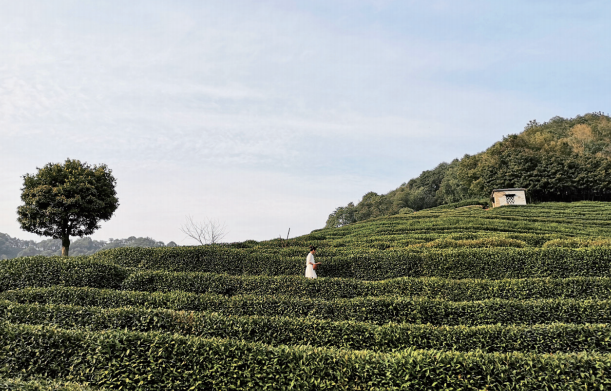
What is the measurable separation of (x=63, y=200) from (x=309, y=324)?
73.3ft

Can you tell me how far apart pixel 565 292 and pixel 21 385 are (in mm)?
12427

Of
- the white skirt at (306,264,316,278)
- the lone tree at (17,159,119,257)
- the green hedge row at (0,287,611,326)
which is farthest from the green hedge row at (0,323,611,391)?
the lone tree at (17,159,119,257)

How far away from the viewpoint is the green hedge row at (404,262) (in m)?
13.6

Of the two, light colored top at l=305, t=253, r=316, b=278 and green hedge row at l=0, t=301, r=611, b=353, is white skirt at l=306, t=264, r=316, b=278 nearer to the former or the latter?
light colored top at l=305, t=253, r=316, b=278

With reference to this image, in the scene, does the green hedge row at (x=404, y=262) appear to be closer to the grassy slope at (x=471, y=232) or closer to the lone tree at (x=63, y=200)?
the grassy slope at (x=471, y=232)

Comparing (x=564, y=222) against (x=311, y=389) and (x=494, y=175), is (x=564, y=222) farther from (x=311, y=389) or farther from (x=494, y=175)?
(x=311, y=389)

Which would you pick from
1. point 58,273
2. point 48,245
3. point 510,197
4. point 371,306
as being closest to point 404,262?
point 371,306

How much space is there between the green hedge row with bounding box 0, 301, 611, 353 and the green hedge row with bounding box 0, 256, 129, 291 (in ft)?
12.0

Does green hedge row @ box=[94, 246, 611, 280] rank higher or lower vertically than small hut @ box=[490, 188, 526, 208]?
lower

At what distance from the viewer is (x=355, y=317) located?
9305mm

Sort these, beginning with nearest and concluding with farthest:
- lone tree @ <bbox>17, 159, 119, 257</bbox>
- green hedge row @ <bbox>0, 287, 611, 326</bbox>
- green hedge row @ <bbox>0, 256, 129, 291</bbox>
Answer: green hedge row @ <bbox>0, 287, 611, 326</bbox>, green hedge row @ <bbox>0, 256, 129, 291</bbox>, lone tree @ <bbox>17, 159, 119, 257</bbox>

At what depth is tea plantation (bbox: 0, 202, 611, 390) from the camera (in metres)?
5.63

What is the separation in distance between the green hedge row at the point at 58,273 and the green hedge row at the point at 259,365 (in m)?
5.72

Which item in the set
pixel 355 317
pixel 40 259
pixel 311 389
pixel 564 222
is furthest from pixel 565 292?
pixel 564 222
